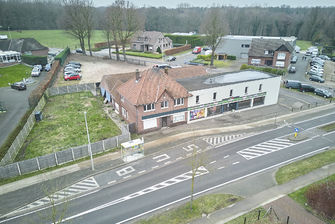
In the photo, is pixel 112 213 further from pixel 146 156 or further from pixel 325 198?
pixel 325 198

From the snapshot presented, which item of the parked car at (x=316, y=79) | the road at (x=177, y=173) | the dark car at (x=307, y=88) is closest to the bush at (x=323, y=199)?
the road at (x=177, y=173)

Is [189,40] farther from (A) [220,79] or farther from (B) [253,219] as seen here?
Result: (B) [253,219]

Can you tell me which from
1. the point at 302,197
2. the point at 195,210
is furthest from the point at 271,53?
the point at 195,210

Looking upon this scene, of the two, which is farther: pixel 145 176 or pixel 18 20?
Result: pixel 18 20

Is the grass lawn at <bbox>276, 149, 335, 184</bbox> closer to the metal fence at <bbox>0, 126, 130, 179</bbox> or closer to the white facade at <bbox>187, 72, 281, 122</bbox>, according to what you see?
the white facade at <bbox>187, 72, 281, 122</bbox>

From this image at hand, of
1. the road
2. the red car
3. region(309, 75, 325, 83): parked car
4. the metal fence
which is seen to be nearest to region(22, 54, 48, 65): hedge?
the red car

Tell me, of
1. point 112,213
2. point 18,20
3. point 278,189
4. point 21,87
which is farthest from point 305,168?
point 18,20

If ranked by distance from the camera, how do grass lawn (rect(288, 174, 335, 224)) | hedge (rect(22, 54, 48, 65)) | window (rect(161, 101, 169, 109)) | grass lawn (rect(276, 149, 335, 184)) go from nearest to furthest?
grass lawn (rect(288, 174, 335, 224)) → grass lawn (rect(276, 149, 335, 184)) → window (rect(161, 101, 169, 109)) → hedge (rect(22, 54, 48, 65))
